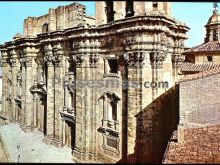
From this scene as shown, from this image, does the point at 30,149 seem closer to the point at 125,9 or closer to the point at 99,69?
the point at 99,69

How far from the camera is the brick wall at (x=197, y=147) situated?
29.0 ft

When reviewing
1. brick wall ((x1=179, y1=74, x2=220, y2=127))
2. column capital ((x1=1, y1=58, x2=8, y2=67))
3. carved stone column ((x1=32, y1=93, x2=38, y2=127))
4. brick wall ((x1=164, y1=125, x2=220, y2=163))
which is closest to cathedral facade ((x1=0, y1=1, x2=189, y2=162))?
carved stone column ((x1=32, y1=93, x2=38, y2=127))

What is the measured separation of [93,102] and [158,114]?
4918mm

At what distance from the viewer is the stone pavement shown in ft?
63.1

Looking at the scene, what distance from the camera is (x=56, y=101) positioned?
71.8 ft

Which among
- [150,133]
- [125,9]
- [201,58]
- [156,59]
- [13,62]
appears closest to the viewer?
[150,133]

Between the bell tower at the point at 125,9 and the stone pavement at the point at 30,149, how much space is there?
32.3ft

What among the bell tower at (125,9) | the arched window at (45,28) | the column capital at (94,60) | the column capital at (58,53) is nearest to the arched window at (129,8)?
the bell tower at (125,9)

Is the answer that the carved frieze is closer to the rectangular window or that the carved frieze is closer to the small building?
the rectangular window

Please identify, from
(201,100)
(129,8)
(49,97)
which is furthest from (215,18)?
(201,100)

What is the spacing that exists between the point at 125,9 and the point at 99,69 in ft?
14.1

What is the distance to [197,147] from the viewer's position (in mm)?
9875

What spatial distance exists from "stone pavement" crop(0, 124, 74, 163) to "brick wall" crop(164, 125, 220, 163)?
10.3 m

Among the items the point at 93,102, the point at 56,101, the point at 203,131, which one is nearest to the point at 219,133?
the point at 203,131
